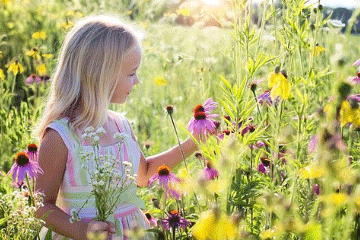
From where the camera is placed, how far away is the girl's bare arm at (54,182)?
62.3 inches

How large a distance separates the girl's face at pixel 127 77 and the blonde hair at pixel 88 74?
0.05ft

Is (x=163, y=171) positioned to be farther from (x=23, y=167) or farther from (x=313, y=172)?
(x=313, y=172)

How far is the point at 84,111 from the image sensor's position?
5.69 feet

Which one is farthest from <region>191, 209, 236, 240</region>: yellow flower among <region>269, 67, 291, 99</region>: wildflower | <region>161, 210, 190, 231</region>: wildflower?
<region>161, 210, 190, 231</region>: wildflower

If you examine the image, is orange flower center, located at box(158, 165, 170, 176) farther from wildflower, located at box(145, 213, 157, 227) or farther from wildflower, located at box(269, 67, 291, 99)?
wildflower, located at box(269, 67, 291, 99)

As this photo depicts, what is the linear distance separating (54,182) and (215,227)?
3.12ft

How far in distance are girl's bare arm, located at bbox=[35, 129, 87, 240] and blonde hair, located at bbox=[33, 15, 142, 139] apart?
7 cm

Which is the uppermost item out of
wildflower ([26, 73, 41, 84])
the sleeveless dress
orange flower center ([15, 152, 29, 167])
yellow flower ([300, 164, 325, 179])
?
yellow flower ([300, 164, 325, 179])

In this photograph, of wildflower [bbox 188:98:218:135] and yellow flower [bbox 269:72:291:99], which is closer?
yellow flower [bbox 269:72:291:99]

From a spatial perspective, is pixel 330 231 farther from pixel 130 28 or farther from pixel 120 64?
pixel 130 28

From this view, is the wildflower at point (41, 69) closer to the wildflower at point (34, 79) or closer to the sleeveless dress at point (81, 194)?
the wildflower at point (34, 79)

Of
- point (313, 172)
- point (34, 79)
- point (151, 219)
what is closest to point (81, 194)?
point (151, 219)

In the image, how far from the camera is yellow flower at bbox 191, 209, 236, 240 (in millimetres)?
783

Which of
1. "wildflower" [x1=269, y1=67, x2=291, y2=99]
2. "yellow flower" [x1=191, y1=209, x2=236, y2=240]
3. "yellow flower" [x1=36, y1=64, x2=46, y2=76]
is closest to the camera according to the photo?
"yellow flower" [x1=191, y1=209, x2=236, y2=240]
